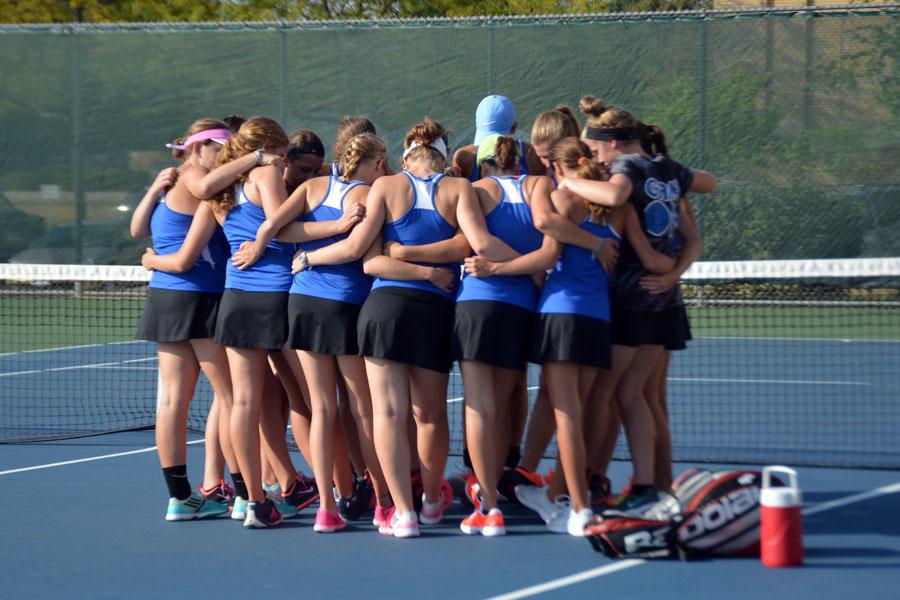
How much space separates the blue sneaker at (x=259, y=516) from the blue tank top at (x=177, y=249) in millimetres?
993

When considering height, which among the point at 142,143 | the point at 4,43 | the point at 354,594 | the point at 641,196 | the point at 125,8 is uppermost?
the point at 125,8

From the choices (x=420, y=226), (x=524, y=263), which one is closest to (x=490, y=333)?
(x=524, y=263)

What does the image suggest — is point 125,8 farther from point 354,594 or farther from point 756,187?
point 354,594

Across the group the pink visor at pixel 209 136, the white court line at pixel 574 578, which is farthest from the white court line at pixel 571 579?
the pink visor at pixel 209 136

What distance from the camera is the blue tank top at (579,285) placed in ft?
17.5

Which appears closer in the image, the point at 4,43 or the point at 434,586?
the point at 434,586

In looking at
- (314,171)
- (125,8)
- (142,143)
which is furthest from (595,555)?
(125,8)

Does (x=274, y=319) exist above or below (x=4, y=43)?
below

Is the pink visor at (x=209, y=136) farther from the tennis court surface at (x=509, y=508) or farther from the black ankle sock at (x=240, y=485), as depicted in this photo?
the tennis court surface at (x=509, y=508)

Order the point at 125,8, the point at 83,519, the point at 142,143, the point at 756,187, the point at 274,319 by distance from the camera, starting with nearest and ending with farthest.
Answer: the point at 274,319, the point at 83,519, the point at 756,187, the point at 142,143, the point at 125,8

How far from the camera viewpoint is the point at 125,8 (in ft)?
77.6

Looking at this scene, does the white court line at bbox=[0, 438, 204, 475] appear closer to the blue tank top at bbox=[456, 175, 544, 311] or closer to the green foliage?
the blue tank top at bbox=[456, 175, 544, 311]

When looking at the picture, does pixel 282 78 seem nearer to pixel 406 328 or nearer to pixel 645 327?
pixel 406 328

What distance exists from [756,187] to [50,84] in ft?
25.9
